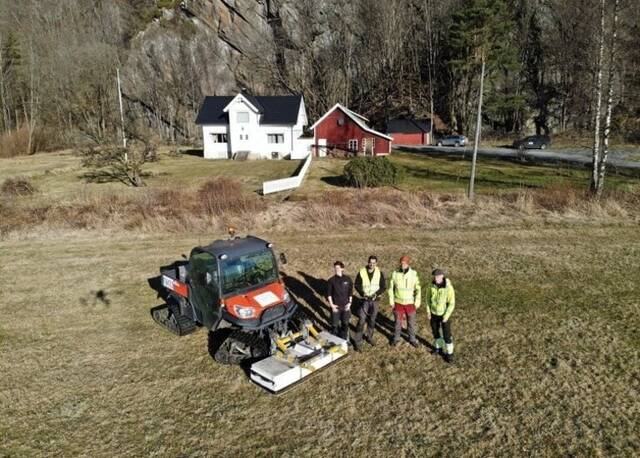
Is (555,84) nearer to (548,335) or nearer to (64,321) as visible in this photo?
(548,335)

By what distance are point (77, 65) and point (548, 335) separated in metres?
66.8

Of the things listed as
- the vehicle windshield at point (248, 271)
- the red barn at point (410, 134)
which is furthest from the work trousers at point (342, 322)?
the red barn at point (410, 134)

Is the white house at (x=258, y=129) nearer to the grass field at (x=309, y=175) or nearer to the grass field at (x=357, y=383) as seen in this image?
the grass field at (x=309, y=175)

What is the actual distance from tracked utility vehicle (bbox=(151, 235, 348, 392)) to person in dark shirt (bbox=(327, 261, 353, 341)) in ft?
Answer: 2.02

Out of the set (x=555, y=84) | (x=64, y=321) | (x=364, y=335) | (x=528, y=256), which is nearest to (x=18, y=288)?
(x=64, y=321)

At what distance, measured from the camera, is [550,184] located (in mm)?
28062


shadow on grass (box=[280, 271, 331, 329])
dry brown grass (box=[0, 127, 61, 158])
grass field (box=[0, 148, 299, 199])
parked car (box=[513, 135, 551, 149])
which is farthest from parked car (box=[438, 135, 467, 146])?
dry brown grass (box=[0, 127, 61, 158])

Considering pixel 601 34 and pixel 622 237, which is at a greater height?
pixel 601 34

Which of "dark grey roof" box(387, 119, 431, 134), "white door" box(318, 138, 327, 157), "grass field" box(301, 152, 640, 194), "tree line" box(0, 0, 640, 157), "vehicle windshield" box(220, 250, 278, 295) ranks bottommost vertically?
"vehicle windshield" box(220, 250, 278, 295)

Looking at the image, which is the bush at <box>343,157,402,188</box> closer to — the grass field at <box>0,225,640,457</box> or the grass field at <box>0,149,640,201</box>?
the grass field at <box>0,149,640,201</box>

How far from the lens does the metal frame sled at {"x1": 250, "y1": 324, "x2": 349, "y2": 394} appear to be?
27.0 ft

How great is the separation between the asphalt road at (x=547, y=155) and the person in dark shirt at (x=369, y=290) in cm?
2973

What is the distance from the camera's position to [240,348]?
925cm

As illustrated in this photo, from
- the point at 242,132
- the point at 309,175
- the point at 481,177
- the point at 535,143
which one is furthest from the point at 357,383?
the point at 535,143
